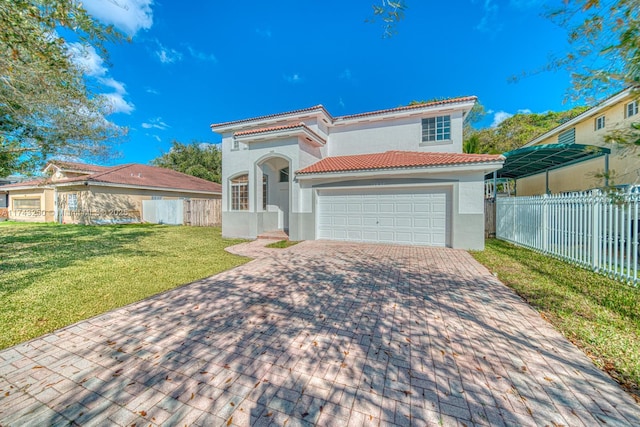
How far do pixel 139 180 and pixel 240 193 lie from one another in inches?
570

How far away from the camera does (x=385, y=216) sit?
1122 cm

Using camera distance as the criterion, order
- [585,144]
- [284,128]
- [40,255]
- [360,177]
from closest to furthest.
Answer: [40,255] → [360,177] → [284,128] → [585,144]

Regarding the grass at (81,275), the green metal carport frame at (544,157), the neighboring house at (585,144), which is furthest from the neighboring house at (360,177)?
the neighboring house at (585,144)

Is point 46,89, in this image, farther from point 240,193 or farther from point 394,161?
point 394,161

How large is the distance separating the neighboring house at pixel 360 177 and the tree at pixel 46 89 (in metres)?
5.80

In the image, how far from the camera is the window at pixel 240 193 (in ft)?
46.6

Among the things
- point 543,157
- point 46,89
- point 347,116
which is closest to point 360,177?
point 347,116

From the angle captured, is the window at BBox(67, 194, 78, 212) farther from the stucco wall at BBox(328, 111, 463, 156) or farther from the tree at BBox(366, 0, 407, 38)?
the tree at BBox(366, 0, 407, 38)

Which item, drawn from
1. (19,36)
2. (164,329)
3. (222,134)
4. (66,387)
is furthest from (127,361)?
(222,134)

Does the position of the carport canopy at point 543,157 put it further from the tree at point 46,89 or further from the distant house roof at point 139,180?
the distant house roof at point 139,180

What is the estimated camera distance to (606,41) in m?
2.55

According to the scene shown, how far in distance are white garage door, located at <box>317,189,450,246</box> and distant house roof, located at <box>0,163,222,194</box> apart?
18246 mm

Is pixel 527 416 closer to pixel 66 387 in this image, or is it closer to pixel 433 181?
pixel 66 387

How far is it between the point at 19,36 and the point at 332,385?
6690mm
